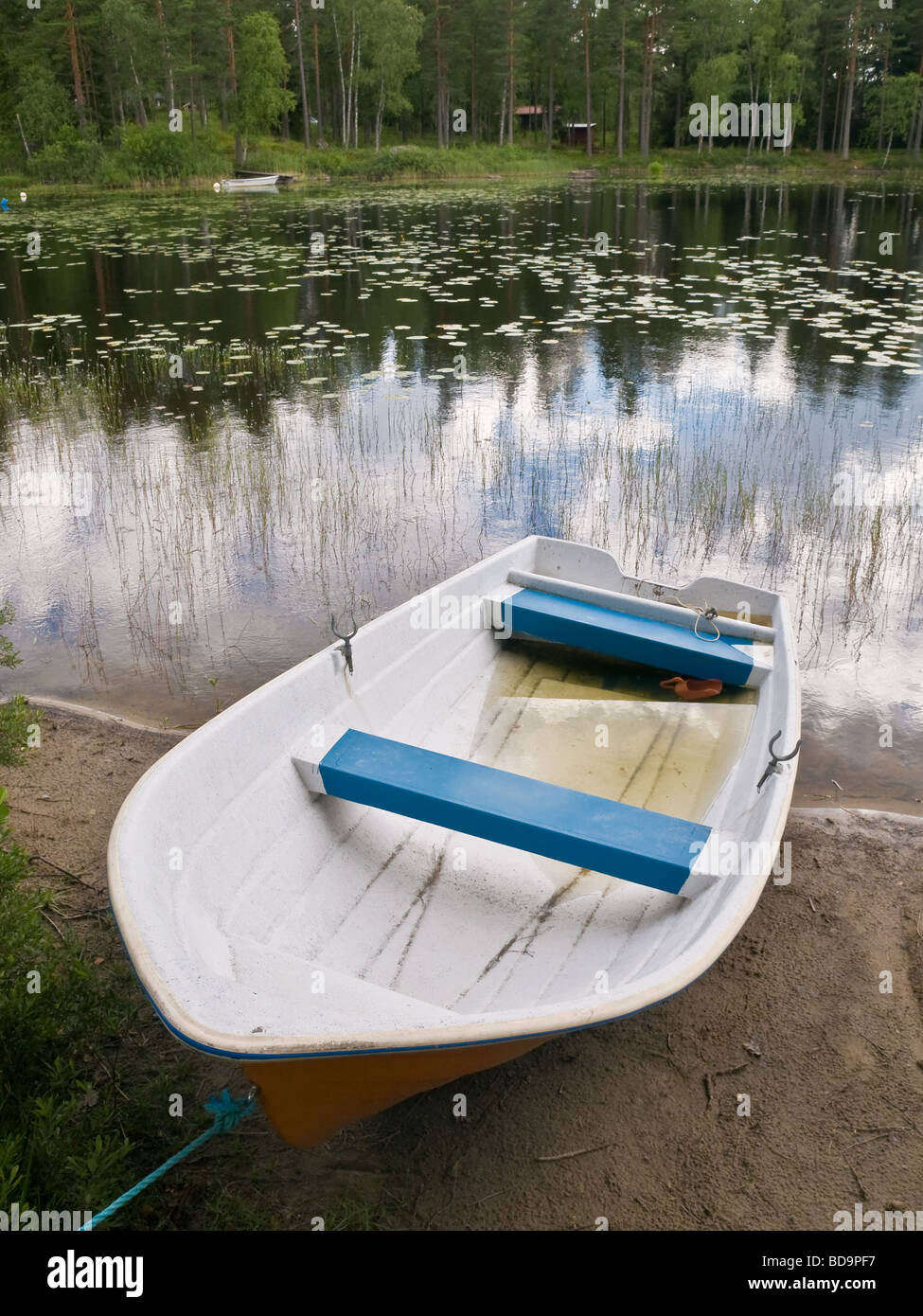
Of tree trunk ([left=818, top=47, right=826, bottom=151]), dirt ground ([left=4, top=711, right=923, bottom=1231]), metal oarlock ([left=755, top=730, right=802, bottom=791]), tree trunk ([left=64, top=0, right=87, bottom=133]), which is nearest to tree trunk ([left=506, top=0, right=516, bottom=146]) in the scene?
tree trunk ([left=818, top=47, right=826, bottom=151])

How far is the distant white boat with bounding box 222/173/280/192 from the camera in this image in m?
29.3

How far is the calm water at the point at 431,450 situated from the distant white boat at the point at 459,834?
0.87m

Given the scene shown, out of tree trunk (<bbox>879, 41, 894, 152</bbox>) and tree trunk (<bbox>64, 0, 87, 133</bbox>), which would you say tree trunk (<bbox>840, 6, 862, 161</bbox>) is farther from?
tree trunk (<bbox>64, 0, 87, 133</bbox>)

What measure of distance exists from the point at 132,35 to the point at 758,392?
33.2 m

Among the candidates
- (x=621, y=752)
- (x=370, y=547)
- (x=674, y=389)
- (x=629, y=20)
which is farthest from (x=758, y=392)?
(x=629, y=20)

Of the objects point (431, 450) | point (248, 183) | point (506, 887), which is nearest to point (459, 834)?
point (506, 887)

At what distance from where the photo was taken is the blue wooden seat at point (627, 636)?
3.81m

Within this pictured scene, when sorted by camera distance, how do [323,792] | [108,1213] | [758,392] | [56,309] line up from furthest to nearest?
[56,309], [758,392], [323,792], [108,1213]

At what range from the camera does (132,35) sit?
32469 millimetres

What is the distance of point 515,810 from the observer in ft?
8.69

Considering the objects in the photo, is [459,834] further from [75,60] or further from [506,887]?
[75,60]

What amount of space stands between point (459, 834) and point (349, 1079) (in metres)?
1.14

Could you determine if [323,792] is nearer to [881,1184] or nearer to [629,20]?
[881,1184]

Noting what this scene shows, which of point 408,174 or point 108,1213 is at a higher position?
point 408,174
